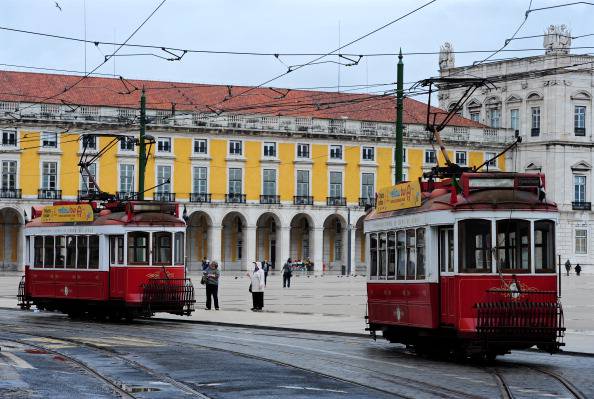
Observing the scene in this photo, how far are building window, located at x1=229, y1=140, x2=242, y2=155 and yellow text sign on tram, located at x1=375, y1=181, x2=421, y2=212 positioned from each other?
7015cm

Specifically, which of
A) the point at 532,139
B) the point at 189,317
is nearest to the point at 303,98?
the point at 532,139

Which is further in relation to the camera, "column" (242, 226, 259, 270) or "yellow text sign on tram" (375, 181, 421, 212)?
"column" (242, 226, 259, 270)

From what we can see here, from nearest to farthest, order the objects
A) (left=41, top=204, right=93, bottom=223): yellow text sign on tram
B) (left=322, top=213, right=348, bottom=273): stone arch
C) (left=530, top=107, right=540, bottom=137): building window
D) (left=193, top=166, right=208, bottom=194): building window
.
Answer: (left=41, top=204, right=93, bottom=223): yellow text sign on tram < (left=193, top=166, right=208, bottom=194): building window < (left=322, top=213, right=348, bottom=273): stone arch < (left=530, top=107, right=540, bottom=137): building window

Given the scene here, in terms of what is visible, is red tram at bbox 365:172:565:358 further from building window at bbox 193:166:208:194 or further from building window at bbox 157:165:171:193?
building window at bbox 193:166:208:194

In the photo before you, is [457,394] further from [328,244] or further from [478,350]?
[328,244]

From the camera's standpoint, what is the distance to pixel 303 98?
3656 inches

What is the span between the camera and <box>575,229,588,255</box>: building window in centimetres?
9675

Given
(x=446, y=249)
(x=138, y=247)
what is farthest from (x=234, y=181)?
(x=446, y=249)

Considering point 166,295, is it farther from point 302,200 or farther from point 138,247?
point 302,200

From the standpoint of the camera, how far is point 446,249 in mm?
18766

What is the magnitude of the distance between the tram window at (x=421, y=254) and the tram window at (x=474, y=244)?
1.09 metres

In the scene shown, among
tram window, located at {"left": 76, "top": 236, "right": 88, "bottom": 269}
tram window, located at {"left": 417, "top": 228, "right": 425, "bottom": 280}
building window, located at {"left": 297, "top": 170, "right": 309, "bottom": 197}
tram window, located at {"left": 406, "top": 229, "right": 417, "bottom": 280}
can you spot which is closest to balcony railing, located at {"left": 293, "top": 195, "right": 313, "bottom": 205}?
building window, located at {"left": 297, "top": 170, "right": 309, "bottom": 197}

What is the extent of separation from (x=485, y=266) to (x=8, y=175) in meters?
70.9

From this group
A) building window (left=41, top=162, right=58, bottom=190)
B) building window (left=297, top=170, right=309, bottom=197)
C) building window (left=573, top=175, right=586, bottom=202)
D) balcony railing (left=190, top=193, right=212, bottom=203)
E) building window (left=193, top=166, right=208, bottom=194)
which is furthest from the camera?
building window (left=573, top=175, right=586, bottom=202)
